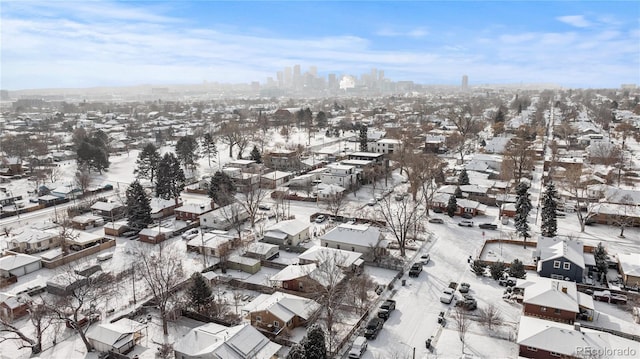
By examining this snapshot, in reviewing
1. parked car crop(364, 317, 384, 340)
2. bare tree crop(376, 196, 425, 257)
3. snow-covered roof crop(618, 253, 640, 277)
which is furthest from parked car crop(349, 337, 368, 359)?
snow-covered roof crop(618, 253, 640, 277)

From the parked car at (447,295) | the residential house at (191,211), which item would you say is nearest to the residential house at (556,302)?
the parked car at (447,295)

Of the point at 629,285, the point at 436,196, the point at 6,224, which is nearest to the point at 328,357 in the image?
the point at 629,285

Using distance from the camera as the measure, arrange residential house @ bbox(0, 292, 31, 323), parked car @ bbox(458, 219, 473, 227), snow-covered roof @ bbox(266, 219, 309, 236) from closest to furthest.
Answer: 1. residential house @ bbox(0, 292, 31, 323)
2. snow-covered roof @ bbox(266, 219, 309, 236)
3. parked car @ bbox(458, 219, 473, 227)

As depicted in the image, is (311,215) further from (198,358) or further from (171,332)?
(198,358)

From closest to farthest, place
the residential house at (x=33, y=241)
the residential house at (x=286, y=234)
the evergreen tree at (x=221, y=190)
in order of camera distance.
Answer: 1. the residential house at (x=33, y=241)
2. the residential house at (x=286, y=234)
3. the evergreen tree at (x=221, y=190)

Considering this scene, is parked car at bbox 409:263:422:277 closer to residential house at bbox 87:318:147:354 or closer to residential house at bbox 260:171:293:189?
residential house at bbox 87:318:147:354

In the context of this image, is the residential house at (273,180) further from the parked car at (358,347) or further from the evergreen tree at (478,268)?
the parked car at (358,347)

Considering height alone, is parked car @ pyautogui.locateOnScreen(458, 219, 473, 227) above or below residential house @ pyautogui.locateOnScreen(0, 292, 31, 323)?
above
